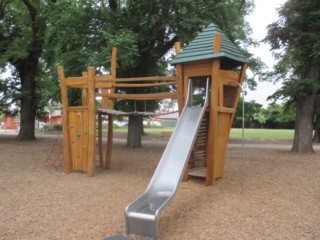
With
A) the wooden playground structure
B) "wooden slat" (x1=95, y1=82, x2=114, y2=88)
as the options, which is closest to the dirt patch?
the wooden playground structure

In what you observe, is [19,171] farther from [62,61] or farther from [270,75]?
[270,75]

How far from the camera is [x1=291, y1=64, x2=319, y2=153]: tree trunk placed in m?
15.9

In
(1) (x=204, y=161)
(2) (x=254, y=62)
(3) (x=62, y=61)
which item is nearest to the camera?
(1) (x=204, y=161)

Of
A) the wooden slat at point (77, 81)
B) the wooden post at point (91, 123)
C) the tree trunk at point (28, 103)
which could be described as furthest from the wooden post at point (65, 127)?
the tree trunk at point (28, 103)

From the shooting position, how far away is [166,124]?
198 ft

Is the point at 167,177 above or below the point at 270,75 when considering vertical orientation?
below

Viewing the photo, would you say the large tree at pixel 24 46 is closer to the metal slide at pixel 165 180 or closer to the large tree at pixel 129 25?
the large tree at pixel 129 25

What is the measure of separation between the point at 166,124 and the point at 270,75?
139 feet

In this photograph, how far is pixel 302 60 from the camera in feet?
51.9

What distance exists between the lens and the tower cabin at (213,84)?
8320mm

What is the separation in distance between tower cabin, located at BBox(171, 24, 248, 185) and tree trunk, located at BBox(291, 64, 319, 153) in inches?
304

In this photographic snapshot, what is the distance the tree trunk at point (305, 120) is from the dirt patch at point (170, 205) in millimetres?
5377

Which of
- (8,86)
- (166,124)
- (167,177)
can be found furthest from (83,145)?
(166,124)

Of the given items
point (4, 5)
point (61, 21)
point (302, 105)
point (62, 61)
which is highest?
point (4, 5)
